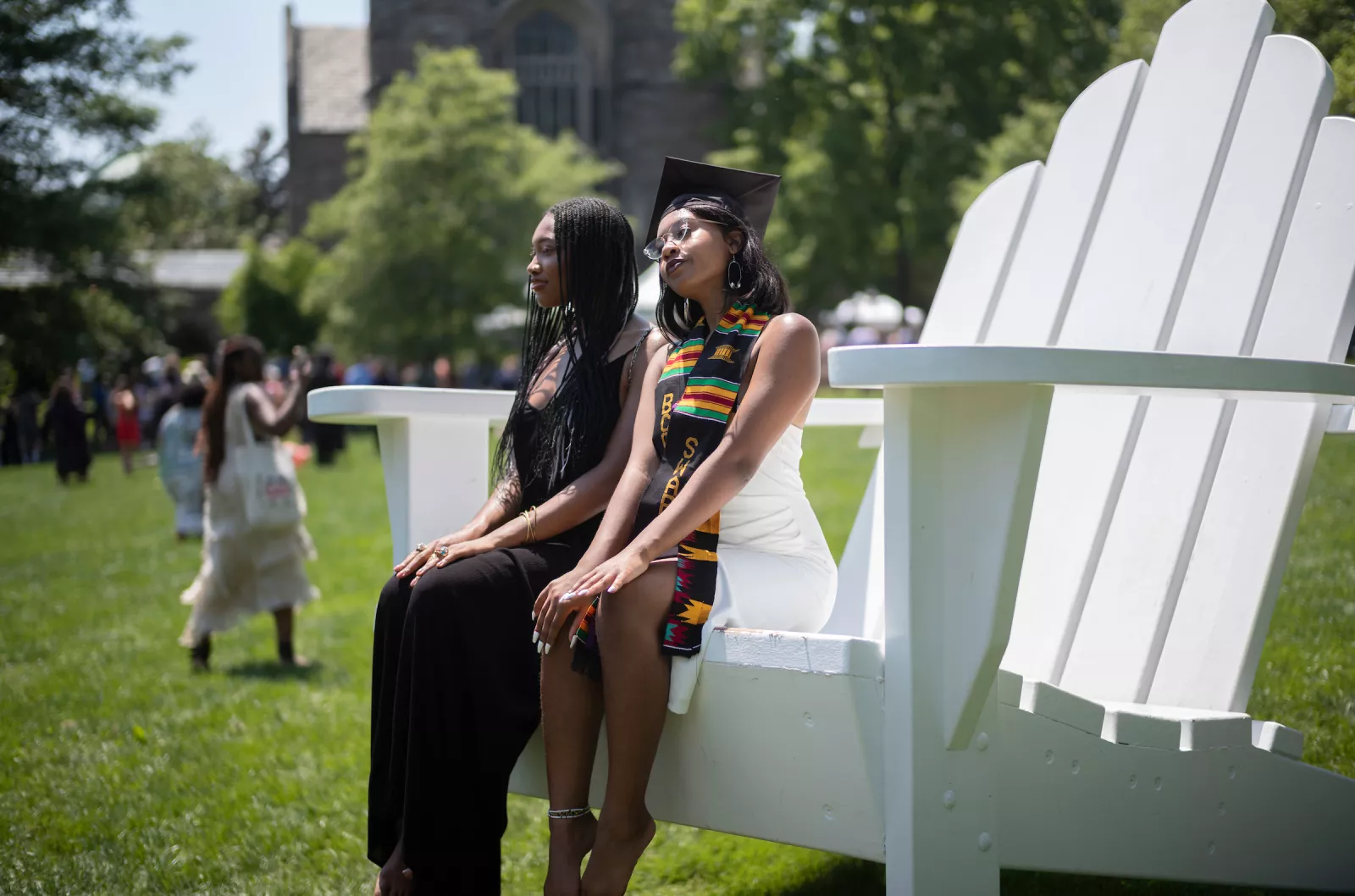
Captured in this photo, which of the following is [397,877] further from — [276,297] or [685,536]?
[276,297]

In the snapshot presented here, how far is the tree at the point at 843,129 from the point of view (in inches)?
852

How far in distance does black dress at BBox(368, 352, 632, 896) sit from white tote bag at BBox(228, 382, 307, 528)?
3.74 meters

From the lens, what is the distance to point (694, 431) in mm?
2166

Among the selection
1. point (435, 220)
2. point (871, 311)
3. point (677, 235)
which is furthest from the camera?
point (435, 220)

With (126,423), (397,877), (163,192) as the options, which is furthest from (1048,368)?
(163,192)

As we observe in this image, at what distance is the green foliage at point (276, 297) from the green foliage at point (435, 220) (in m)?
5.72

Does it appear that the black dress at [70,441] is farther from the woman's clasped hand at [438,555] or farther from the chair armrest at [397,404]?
the woman's clasped hand at [438,555]

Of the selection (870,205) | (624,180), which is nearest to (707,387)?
(870,205)

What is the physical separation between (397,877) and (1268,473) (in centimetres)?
172

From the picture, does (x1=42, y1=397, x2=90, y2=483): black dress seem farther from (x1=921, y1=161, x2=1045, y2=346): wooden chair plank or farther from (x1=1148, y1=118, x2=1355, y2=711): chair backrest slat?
(x1=1148, y1=118, x2=1355, y2=711): chair backrest slat

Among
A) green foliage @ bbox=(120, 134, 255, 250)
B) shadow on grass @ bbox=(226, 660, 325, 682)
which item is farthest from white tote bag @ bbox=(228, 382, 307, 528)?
green foliage @ bbox=(120, 134, 255, 250)

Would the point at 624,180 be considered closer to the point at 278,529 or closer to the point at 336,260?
the point at 336,260

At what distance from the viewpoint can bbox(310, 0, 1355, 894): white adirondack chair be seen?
1.70 meters

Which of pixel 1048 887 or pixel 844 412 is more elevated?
pixel 844 412
